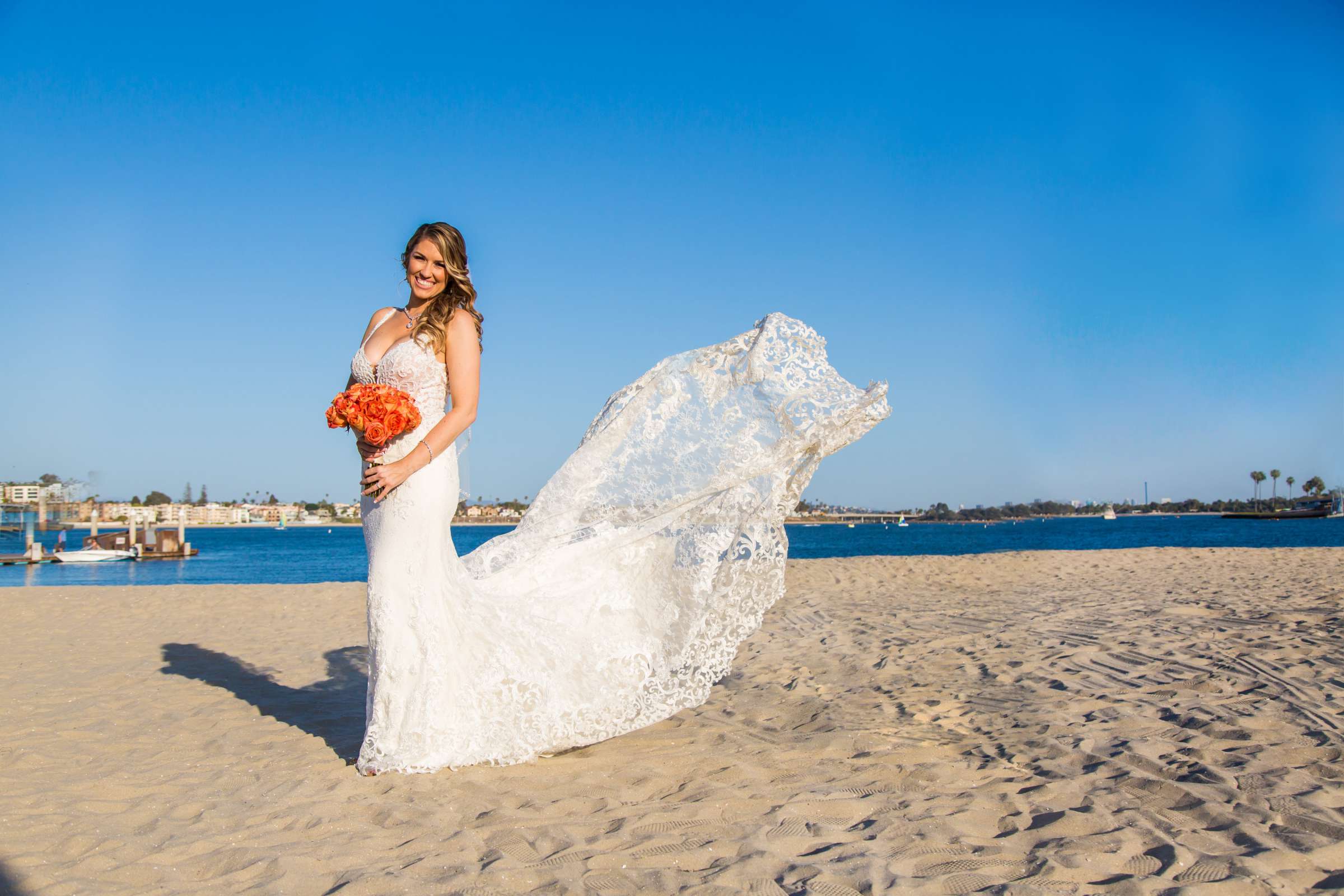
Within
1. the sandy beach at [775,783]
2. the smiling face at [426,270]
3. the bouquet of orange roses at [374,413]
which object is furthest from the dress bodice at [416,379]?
the sandy beach at [775,783]

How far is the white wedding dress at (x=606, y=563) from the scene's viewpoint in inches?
156

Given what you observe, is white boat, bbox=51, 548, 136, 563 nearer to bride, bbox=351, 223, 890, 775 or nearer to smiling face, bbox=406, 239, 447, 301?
bride, bbox=351, 223, 890, 775

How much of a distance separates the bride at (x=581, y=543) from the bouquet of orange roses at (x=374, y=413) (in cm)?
16

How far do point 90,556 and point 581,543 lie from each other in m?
40.2

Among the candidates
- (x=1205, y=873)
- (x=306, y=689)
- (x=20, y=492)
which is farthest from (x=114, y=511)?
(x=1205, y=873)

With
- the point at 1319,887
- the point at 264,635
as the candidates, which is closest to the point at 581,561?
the point at 1319,887

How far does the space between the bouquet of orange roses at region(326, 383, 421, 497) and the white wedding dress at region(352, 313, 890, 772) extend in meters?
0.23

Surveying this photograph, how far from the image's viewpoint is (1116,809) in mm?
3277

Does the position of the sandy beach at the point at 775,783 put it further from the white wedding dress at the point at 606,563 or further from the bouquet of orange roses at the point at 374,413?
the bouquet of orange roses at the point at 374,413

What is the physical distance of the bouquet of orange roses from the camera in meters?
3.79

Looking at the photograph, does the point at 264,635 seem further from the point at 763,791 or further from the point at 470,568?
the point at 763,791

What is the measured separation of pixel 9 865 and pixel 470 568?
2338 millimetres

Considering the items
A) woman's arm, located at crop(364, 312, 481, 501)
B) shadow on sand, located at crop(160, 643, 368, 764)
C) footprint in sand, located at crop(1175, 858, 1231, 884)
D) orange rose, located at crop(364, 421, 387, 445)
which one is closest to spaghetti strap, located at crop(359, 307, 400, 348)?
woman's arm, located at crop(364, 312, 481, 501)

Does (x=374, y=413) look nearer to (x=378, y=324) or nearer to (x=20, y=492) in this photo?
(x=378, y=324)
